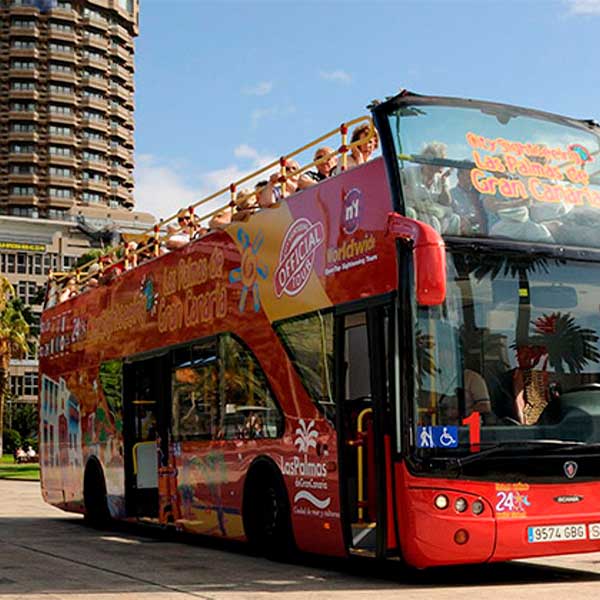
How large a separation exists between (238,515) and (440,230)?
15.5 ft

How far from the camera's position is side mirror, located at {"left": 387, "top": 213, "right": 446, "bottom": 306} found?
8.68 m

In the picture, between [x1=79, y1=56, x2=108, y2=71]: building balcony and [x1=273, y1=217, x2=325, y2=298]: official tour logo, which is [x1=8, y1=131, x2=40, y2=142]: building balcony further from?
[x1=273, y1=217, x2=325, y2=298]: official tour logo

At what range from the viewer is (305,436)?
Answer: 37.0 ft

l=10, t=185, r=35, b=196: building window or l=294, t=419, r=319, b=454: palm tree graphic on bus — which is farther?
l=10, t=185, r=35, b=196: building window

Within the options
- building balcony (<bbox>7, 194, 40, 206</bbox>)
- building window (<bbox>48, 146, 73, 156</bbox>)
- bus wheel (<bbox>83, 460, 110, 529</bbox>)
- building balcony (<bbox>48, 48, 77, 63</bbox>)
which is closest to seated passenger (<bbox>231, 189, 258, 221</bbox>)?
bus wheel (<bbox>83, 460, 110, 529</bbox>)

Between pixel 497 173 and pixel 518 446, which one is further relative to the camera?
pixel 497 173

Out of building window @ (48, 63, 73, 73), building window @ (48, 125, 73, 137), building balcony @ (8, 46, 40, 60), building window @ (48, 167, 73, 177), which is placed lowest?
building window @ (48, 167, 73, 177)

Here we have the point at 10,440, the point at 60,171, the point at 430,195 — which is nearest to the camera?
the point at 430,195

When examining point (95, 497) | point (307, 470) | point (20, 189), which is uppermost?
point (20, 189)

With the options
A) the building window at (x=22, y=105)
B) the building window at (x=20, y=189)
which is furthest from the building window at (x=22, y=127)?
the building window at (x=20, y=189)

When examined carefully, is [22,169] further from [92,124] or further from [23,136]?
[92,124]

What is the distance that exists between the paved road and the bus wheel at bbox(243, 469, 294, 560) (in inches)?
8.0

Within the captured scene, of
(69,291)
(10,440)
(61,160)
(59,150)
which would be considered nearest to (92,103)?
(59,150)

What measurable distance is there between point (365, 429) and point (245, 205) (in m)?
3.87
